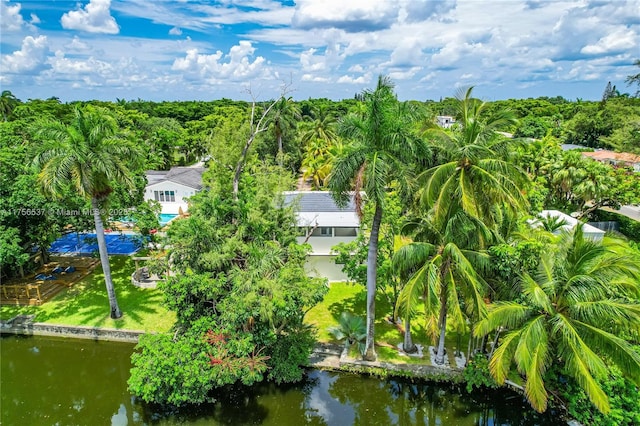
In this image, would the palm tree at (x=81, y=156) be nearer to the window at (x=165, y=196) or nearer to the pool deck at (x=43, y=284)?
the pool deck at (x=43, y=284)

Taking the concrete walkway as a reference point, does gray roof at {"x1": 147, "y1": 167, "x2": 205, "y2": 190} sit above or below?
above

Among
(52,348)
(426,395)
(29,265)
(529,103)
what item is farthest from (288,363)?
(529,103)

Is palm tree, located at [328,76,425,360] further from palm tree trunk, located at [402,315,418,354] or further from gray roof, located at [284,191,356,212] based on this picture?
gray roof, located at [284,191,356,212]

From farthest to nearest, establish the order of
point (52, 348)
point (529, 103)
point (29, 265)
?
point (529, 103), point (29, 265), point (52, 348)

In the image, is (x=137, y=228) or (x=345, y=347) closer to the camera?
(x=345, y=347)

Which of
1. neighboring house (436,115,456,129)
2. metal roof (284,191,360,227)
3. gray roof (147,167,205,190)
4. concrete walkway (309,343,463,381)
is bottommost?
concrete walkway (309,343,463,381)

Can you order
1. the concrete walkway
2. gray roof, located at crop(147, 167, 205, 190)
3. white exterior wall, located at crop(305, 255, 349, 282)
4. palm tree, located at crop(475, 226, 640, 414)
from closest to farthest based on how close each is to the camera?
palm tree, located at crop(475, 226, 640, 414)
the concrete walkway
white exterior wall, located at crop(305, 255, 349, 282)
gray roof, located at crop(147, 167, 205, 190)

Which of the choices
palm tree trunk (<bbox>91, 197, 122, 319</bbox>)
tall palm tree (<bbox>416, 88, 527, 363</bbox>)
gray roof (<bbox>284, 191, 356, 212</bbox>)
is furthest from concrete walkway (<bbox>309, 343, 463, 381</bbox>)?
palm tree trunk (<bbox>91, 197, 122, 319</bbox>)

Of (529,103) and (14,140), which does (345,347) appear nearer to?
(14,140)
